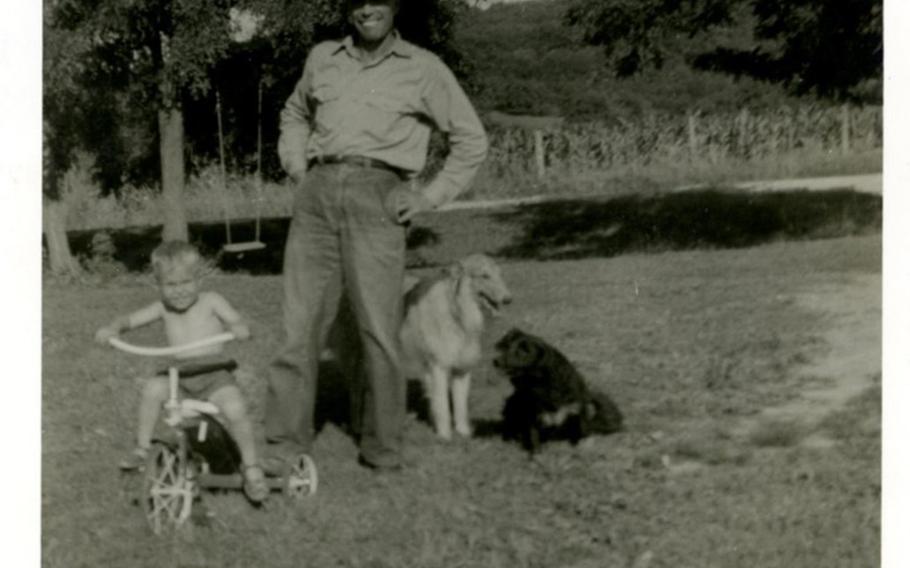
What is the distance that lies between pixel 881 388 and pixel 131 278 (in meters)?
2.74

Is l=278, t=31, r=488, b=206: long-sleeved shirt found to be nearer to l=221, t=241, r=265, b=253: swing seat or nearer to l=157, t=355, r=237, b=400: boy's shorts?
l=221, t=241, r=265, b=253: swing seat

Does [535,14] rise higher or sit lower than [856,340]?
higher

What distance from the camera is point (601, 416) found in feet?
13.3

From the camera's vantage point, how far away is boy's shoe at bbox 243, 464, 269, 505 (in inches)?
147

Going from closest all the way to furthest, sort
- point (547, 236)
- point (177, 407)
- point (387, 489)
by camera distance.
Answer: point (177, 407), point (387, 489), point (547, 236)

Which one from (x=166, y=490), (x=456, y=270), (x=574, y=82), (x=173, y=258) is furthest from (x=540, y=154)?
(x=166, y=490)

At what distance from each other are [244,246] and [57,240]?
0.77 m

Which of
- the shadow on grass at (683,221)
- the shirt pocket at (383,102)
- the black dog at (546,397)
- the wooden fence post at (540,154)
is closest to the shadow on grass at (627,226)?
the shadow on grass at (683,221)

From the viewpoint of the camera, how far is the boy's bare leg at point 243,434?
3.63m

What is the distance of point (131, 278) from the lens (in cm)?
427

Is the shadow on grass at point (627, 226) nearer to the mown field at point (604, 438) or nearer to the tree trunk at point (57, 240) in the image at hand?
the mown field at point (604, 438)
